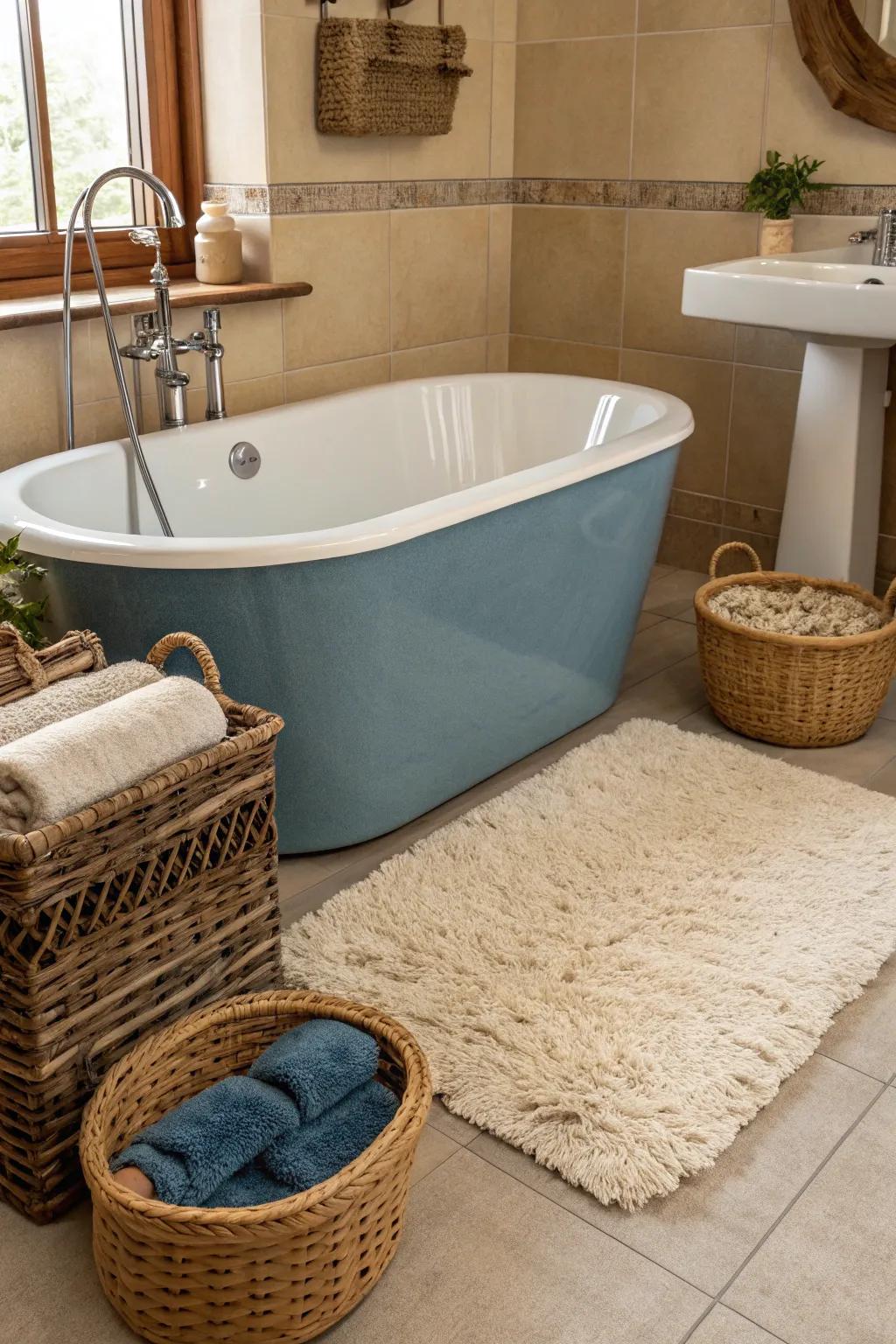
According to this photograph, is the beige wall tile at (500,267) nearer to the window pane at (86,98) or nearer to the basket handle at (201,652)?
the window pane at (86,98)

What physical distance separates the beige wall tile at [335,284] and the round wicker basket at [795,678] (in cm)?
128

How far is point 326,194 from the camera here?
131 inches

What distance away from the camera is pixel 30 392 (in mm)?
2732

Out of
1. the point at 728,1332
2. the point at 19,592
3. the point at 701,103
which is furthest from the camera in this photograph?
the point at 701,103

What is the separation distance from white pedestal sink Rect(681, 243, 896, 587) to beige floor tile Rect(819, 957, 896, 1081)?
145 centimetres

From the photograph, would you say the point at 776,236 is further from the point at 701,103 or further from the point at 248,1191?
the point at 248,1191

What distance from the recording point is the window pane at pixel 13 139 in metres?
2.80

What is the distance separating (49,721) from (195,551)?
437 mm

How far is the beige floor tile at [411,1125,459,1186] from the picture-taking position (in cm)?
164

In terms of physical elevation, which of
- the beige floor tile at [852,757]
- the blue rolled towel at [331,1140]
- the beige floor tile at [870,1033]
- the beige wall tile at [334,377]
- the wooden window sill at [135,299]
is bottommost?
the beige floor tile at [870,1033]

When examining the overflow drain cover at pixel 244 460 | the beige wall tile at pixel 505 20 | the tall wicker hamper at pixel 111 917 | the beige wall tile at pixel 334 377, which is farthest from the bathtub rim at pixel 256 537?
the beige wall tile at pixel 505 20

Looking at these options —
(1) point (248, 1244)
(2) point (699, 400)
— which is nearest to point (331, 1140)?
(1) point (248, 1244)

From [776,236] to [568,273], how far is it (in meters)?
0.77

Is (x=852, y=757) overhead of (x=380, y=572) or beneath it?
beneath
